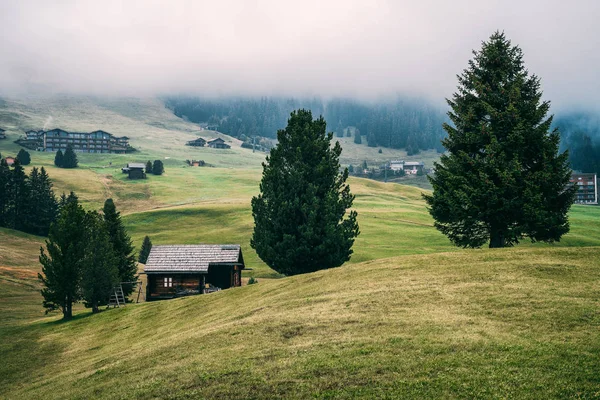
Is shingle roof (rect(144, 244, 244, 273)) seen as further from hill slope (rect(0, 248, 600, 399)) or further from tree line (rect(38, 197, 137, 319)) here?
hill slope (rect(0, 248, 600, 399))

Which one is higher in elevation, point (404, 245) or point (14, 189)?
point (14, 189)

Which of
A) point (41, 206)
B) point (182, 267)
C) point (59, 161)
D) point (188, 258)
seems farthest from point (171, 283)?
point (59, 161)

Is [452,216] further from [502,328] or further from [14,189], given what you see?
[14,189]

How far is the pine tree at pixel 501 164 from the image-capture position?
40.8 m

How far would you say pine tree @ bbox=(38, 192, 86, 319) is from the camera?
172 feet

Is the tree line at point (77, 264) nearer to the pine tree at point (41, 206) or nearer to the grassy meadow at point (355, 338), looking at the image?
the grassy meadow at point (355, 338)

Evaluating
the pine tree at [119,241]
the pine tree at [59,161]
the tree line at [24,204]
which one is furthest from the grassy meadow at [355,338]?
the pine tree at [59,161]

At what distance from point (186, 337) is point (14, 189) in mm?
106849

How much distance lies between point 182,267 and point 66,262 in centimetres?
1424

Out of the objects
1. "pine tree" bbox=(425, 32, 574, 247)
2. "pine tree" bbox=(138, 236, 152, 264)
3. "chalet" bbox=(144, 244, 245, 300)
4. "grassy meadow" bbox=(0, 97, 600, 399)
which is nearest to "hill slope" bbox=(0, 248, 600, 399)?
"grassy meadow" bbox=(0, 97, 600, 399)

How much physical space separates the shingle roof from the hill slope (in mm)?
21314

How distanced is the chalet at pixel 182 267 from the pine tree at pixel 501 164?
28.9 m

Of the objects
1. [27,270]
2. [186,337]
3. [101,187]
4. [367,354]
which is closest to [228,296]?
[186,337]

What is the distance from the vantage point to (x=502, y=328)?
77.6ft
